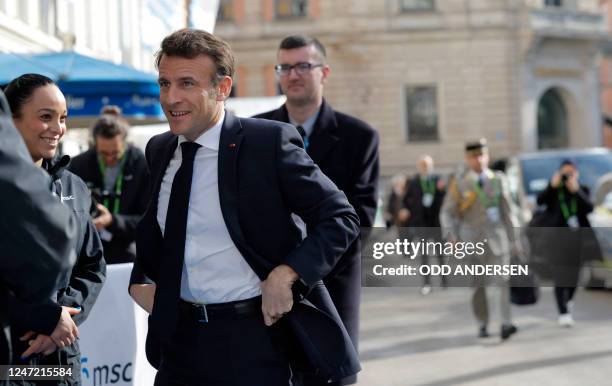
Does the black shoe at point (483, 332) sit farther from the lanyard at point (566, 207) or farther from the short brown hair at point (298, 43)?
the short brown hair at point (298, 43)

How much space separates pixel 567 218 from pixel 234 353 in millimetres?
9261

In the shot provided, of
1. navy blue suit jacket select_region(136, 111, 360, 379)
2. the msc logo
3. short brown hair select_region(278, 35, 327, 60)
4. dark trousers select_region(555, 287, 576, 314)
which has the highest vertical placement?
short brown hair select_region(278, 35, 327, 60)

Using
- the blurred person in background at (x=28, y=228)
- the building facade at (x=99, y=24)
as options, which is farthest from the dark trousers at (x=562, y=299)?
the blurred person in background at (x=28, y=228)

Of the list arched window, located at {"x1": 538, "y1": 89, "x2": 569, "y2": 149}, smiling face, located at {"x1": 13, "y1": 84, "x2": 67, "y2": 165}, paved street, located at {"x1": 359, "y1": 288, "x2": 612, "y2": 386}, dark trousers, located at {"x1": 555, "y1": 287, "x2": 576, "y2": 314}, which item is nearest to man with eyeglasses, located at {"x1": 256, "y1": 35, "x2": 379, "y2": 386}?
smiling face, located at {"x1": 13, "y1": 84, "x2": 67, "y2": 165}

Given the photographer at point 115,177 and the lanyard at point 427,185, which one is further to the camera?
the lanyard at point 427,185

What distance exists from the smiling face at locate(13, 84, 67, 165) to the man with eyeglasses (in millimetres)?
1665

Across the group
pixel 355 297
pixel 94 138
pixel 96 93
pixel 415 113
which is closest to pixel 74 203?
pixel 355 297

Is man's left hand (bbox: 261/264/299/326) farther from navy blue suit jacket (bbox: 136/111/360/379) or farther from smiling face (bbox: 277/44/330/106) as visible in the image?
smiling face (bbox: 277/44/330/106)

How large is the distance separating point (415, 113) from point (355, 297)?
1410 inches

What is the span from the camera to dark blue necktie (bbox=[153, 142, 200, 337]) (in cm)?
349

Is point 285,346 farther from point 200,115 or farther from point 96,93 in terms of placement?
point 96,93

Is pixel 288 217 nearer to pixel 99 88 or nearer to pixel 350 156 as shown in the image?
pixel 350 156

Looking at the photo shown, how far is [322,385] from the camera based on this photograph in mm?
4039

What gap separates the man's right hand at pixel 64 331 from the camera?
3.56 metres
